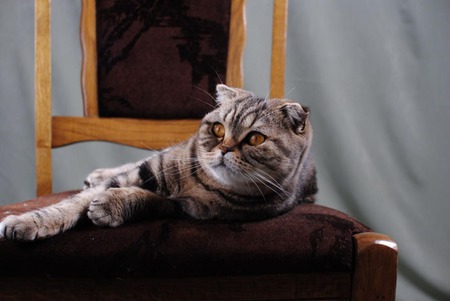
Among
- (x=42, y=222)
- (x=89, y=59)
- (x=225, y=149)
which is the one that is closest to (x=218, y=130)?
(x=225, y=149)

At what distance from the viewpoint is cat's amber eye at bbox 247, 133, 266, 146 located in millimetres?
960

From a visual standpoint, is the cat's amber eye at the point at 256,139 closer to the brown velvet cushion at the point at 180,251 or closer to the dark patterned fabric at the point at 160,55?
the brown velvet cushion at the point at 180,251

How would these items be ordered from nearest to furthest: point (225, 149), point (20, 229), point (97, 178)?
point (20, 229) → point (225, 149) → point (97, 178)

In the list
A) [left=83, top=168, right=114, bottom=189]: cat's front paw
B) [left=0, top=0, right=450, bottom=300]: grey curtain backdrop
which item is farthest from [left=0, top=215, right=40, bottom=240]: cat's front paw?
[left=0, top=0, right=450, bottom=300]: grey curtain backdrop

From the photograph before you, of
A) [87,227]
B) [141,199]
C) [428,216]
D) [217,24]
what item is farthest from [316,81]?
[87,227]

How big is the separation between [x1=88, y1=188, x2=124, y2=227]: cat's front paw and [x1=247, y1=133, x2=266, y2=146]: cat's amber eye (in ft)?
0.94

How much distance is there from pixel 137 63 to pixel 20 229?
2.26 ft

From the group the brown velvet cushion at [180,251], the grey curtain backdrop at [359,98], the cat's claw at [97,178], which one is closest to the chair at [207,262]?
the brown velvet cushion at [180,251]

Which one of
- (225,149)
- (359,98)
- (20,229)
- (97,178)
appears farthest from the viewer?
(359,98)

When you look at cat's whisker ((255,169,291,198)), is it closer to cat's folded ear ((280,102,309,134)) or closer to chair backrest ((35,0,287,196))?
cat's folded ear ((280,102,309,134))

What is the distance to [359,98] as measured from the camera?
68.1 inches

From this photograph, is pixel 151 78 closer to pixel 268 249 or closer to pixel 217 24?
pixel 217 24

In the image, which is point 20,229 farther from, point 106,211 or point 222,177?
point 222,177

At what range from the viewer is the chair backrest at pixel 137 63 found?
1324 millimetres
